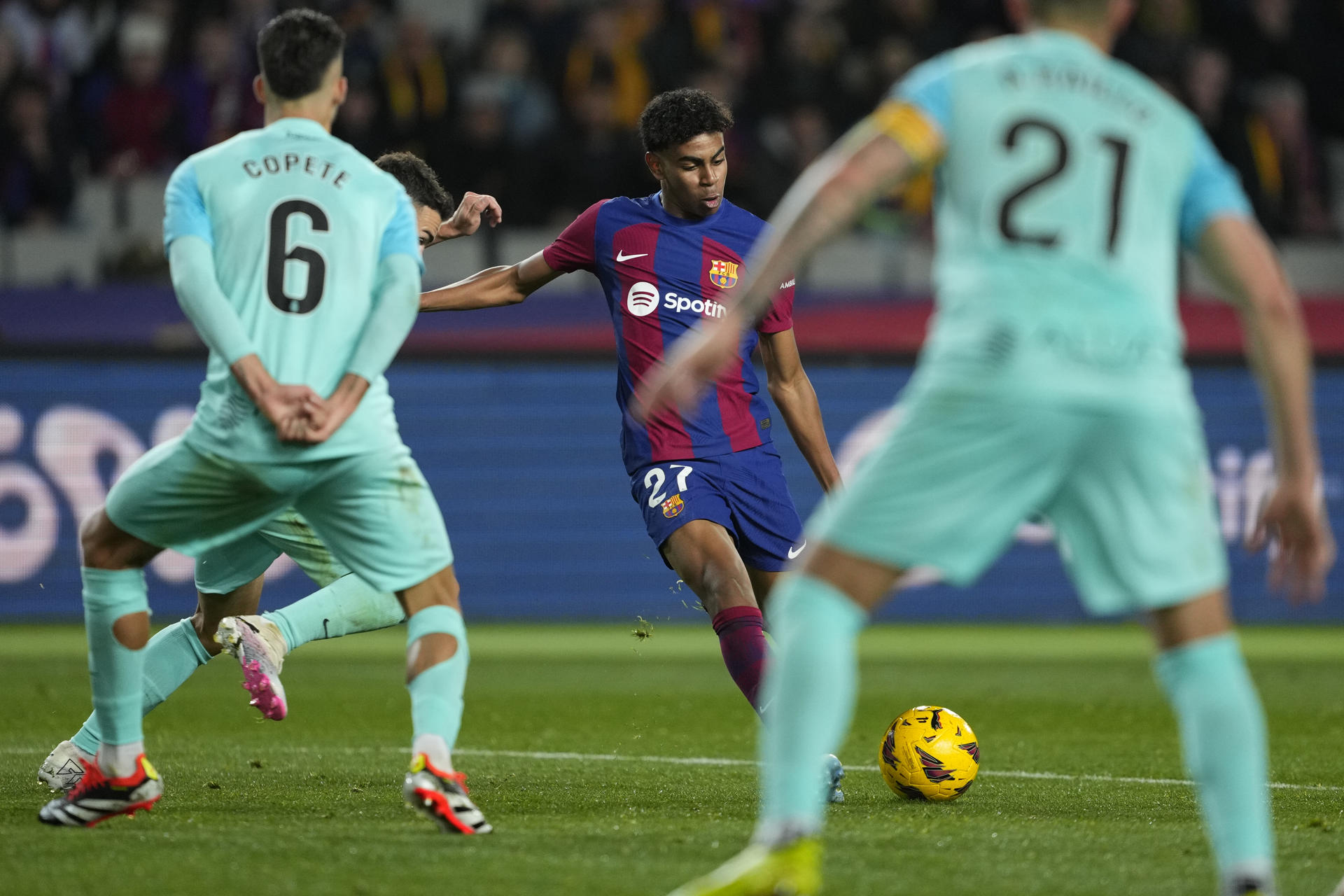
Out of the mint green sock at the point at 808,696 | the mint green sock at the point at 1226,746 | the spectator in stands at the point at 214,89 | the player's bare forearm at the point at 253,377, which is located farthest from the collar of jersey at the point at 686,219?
the spectator in stands at the point at 214,89

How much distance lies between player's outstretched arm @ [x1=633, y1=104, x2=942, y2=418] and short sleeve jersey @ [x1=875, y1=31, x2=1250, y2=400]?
27mm

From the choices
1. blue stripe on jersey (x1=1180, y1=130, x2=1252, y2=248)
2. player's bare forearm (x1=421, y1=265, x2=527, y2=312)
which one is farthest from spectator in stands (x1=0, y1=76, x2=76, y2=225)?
blue stripe on jersey (x1=1180, y1=130, x2=1252, y2=248)

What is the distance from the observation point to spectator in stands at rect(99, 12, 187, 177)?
614 inches

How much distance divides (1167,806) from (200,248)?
3582mm

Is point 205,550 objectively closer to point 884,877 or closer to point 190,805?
point 190,805

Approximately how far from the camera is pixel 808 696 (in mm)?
3740

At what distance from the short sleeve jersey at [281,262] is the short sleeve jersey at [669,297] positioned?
1839 mm

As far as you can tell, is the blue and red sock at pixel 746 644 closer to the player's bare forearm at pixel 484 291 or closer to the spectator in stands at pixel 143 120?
the player's bare forearm at pixel 484 291

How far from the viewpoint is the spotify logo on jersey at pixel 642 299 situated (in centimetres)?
677

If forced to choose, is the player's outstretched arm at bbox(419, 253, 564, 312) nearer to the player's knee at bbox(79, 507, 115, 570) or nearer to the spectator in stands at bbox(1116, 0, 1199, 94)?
the player's knee at bbox(79, 507, 115, 570)

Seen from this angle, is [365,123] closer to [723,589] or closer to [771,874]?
[723,589]

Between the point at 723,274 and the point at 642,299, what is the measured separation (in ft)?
1.10

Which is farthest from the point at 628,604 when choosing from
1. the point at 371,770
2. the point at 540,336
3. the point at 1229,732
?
the point at 1229,732

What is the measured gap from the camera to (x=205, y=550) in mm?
5062
